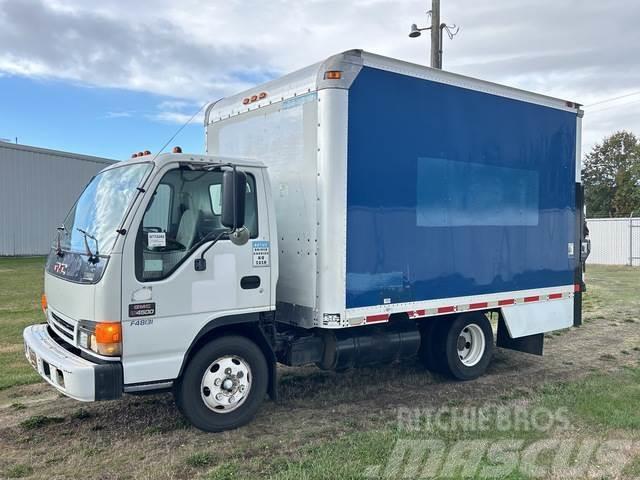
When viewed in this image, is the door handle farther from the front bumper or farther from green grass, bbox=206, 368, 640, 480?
green grass, bbox=206, 368, 640, 480

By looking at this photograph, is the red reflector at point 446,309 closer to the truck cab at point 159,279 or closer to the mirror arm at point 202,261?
the truck cab at point 159,279

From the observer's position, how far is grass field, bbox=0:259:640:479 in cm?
428

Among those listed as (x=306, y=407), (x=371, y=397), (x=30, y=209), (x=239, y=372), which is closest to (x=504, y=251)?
(x=371, y=397)

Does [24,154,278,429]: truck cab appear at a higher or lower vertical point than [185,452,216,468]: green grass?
higher

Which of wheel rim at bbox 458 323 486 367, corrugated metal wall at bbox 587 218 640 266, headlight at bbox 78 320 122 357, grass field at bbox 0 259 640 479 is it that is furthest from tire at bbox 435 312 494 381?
corrugated metal wall at bbox 587 218 640 266

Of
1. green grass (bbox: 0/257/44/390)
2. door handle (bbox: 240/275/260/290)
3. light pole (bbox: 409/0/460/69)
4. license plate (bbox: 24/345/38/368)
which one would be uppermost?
light pole (bbox: 409/0/460/69)

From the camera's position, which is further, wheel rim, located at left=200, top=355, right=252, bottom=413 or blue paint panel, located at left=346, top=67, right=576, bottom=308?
blue paint panel, located at left=346, top=67, right=576, bottom=308

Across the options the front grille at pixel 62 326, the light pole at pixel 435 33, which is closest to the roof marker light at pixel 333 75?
the front grille at pixel 62 326

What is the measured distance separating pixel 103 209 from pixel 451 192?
11.7ft

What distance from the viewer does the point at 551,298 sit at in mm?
7359

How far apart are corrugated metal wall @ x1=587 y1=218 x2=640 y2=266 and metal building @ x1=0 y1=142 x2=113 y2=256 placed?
1029 inches

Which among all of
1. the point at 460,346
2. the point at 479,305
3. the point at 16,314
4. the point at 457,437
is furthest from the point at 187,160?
the point at 16,314

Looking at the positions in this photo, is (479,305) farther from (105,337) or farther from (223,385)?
(105,337)

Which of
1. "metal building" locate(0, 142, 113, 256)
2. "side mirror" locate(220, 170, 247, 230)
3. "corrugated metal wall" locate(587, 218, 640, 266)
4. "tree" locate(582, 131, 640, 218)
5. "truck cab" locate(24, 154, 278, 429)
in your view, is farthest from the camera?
"tree" locate(582, 131, 640, 218)
